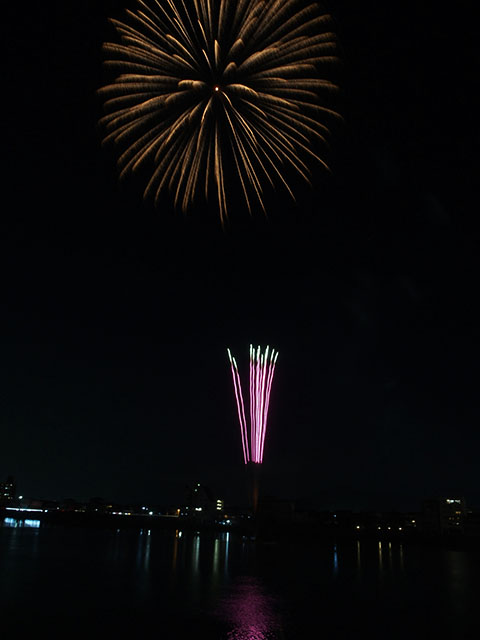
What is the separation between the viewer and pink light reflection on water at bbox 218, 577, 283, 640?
22.7 m

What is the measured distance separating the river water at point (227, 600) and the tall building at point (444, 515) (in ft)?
391

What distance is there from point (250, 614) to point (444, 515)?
Answer: 163 meters

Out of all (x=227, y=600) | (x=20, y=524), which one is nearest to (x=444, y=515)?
(x=20, y=524)

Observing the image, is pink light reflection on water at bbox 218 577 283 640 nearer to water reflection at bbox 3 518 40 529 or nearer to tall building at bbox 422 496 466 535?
water reflection at bbox 3 518 40 529

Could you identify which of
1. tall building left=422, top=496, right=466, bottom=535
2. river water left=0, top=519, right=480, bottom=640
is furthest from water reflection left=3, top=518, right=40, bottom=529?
tall building left=422, top=496, right=466, bottom=535

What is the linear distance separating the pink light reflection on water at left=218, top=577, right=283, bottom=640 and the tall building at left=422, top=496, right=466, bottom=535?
5542 inches

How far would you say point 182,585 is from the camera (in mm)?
37344

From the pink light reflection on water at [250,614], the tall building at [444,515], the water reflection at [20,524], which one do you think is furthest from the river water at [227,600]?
the tall building at [444,515]

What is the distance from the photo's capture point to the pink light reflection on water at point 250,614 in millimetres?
22708

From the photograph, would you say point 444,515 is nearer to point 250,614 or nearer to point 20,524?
point 20,524

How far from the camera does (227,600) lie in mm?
31469

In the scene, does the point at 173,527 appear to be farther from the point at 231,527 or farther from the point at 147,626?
the point at 147,626

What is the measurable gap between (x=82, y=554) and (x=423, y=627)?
151 feet

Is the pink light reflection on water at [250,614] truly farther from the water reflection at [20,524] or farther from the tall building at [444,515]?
the tall building at [444,515]
